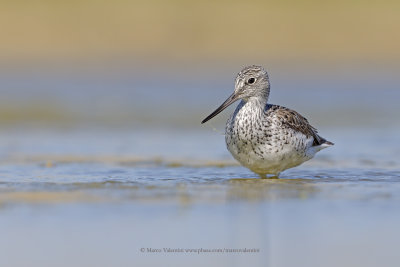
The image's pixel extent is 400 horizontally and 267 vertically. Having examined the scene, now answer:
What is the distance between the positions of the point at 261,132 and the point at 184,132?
16.5 ft

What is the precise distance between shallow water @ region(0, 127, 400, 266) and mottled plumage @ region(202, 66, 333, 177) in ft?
Answer: 0.89

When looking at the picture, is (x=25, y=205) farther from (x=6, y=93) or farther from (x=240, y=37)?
(x=240, y=37)

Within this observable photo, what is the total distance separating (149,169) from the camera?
10.7 meters

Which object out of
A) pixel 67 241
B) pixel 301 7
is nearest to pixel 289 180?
pixel 67 241

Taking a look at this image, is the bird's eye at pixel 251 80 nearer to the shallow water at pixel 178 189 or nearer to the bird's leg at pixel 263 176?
the shallow water at pixel 178 189

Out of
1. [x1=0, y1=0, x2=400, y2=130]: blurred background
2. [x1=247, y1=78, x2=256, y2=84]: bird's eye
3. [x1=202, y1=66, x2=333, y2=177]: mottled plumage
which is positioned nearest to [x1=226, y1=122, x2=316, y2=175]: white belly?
[x1=202, y1=66, x2=333, y2=177]: mottled plumage

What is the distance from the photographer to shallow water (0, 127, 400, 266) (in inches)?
258

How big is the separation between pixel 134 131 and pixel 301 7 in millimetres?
14020

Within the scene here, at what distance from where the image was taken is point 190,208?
7.98 metres

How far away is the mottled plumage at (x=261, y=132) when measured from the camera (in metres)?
9.47

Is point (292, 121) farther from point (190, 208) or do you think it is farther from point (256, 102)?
point (190, 208)

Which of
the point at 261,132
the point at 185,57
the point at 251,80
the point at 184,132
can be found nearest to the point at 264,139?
the point at 261,132

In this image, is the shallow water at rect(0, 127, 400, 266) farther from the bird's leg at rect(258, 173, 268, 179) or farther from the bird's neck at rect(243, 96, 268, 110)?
the bird's neck at rect(243, 96, 268, 110)

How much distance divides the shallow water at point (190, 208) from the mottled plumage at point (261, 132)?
0.27 m
